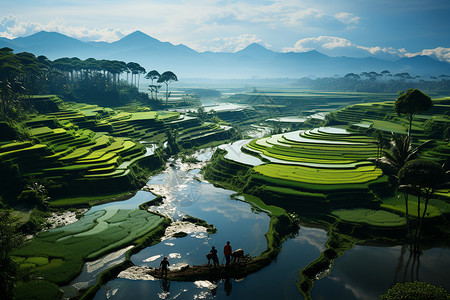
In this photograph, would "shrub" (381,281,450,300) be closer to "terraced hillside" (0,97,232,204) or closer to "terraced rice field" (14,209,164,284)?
"terraced rice field" (14,209,164,284)

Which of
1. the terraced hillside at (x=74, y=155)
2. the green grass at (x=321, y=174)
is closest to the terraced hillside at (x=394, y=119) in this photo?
the green grass at (x=321, y=174)

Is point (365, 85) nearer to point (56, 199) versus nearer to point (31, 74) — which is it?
point (31, 74)

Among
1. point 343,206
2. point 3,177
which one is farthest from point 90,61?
A: point 343,206

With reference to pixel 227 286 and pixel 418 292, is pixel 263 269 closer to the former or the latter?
pixel 227 286

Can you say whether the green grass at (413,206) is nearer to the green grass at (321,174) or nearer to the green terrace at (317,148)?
the green grass at (321,174)

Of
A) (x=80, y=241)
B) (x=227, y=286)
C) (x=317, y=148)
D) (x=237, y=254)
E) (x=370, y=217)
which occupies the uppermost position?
(x=317, y=148)

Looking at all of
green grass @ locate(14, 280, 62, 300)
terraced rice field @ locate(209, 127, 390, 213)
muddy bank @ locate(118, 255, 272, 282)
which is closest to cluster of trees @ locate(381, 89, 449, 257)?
terraced rice field @ locate(209, 127, 390, 213)

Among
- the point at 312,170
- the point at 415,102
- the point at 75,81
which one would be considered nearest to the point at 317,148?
the point at 312,170
